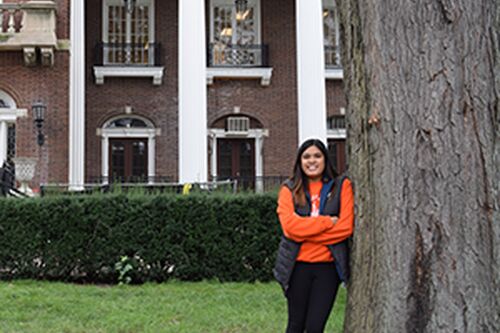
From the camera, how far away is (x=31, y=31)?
1531 cm

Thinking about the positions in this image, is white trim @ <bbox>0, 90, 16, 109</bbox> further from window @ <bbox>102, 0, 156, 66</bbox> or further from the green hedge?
the green hedge

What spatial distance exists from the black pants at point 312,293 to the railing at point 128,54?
51.9 feet

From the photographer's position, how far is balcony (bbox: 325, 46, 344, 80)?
18688 mm

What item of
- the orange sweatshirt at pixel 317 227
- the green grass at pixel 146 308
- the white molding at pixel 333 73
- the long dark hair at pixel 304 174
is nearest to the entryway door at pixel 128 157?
the white molding at pixel 333 73

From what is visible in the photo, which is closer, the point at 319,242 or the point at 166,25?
the point at 319,242

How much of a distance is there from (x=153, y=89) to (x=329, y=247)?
15878mm

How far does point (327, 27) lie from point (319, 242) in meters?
17.5

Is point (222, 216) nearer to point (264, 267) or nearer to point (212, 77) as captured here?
point (264, 267)

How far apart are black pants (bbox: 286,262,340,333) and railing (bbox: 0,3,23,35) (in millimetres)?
14580

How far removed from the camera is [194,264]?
7.74 m

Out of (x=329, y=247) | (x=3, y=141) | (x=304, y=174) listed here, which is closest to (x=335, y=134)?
(x=3, y=141)

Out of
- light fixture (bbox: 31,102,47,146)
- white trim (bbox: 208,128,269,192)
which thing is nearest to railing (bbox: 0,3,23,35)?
light fixture (bbox: 31,102,47,146)

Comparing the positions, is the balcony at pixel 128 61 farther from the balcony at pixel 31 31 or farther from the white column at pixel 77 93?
the balcony at pixel 31 31

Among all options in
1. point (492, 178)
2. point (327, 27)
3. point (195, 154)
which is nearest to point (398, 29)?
point (492, 178)
